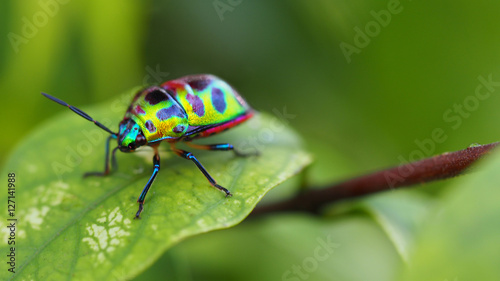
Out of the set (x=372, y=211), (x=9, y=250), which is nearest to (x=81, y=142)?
(x=9, y=250)

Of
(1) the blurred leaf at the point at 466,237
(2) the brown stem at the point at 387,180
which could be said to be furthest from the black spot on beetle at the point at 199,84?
(1) the blurred leaf at the point at 466,237

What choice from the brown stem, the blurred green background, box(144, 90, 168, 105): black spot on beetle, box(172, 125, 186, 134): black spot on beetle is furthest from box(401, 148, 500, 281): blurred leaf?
the blurred green background

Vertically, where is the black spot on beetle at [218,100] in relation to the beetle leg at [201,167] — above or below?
above

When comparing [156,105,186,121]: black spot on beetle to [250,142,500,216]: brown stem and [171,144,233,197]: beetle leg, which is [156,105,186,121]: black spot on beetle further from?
[250,142,500,216]: brown stem

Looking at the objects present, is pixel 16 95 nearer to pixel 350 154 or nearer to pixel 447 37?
pixel 350 154

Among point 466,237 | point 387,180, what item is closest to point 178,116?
point 387,180

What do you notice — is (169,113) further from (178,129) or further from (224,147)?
(224,147)

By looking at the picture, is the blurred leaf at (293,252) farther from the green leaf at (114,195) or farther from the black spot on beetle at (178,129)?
the black spot on beetle at (178,129)
